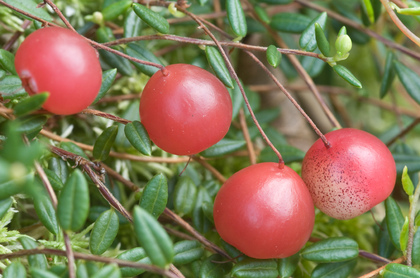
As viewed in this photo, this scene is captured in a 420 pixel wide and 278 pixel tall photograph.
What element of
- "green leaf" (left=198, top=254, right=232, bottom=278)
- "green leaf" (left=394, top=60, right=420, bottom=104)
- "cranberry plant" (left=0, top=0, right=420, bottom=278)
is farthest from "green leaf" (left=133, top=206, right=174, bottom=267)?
"green leaf" (left=394, top=60, right=420, bottom=104)

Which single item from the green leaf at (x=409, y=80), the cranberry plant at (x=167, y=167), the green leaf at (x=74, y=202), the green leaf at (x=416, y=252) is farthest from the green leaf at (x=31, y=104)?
the green leaf at (x=409, y=80)

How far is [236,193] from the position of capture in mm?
878

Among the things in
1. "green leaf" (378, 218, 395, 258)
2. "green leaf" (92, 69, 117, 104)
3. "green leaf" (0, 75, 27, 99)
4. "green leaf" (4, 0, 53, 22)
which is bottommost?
"green leaf" (378, 218, 395, 258)

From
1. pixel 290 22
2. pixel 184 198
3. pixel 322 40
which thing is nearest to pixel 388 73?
pixel 290 22

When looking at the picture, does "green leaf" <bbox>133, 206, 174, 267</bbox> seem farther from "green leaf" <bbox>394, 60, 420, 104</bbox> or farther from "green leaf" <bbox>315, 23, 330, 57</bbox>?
"green leaf" <bbox>394, 60, 420, 104</bbox>

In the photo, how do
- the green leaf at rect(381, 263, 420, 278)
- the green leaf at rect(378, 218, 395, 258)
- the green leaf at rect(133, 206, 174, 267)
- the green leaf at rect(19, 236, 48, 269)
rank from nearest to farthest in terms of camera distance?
the green leaf at rect(133, 206, 174, 267), the green leaf at rect(19, 236, 48, 269), the green leaf at rect(381, 263, 420, 278), the green leaf at rect(378, 218, 395, 258)

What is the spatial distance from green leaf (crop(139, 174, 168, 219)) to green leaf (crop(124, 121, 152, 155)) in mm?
64

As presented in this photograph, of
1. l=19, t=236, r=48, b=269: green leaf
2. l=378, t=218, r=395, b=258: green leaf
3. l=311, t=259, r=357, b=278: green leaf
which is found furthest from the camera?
l=378, t=218, r=395, b=258: green leaf

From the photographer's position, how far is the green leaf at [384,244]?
1135mm

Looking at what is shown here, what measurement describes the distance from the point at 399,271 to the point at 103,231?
65cm

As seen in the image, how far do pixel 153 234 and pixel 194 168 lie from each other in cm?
73

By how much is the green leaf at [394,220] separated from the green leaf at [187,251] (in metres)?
0.46

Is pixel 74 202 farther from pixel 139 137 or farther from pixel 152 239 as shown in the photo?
pixel 139 137

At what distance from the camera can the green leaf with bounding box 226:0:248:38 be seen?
106 cm
